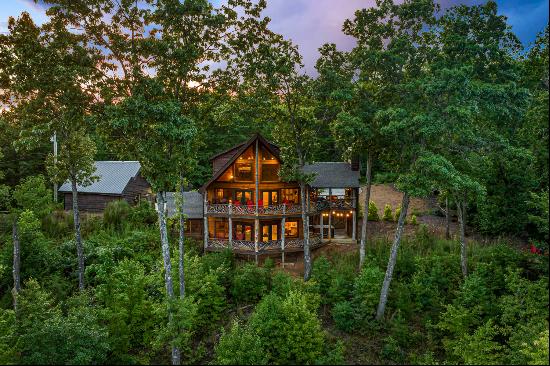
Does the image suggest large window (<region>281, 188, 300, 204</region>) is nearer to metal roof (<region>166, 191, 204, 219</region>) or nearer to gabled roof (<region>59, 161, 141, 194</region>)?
Answer: metal roof (<region>166, 191, 204, 219</region>)

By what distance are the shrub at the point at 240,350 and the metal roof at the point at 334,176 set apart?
47.8 ft

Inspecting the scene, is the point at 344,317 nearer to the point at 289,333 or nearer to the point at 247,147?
the point at 289,333

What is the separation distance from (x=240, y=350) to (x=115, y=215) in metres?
18.3

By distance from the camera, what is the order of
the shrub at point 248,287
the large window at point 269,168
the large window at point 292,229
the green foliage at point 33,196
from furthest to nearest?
the large window at point 292,229 < the large window at point 269,168 < the green foliage at point 33,196 < the shrub at point 248,287

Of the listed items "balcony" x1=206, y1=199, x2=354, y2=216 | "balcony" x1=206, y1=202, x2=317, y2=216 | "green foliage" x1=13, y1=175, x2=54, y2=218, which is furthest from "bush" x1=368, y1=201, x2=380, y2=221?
"green foliage" x1=13, y1=175, x2=54, y2=218

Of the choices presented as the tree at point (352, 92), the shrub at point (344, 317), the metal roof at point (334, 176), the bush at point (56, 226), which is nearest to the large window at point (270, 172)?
the metal roof at point (334, 176)

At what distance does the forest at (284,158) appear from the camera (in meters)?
13.1

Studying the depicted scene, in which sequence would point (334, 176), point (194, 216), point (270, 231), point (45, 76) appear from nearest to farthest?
1. point (45, 76)
2. point (194, 216)
3. point (270, 231)
4. point (334, 176)

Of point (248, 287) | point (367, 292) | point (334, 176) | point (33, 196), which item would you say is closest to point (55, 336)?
point (248, 287)

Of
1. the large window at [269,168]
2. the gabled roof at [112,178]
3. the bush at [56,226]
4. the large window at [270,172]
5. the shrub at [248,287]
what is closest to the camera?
the shrub at [248,287]

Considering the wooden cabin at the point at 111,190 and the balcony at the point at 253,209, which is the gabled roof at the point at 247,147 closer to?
the balcony at the point at 253,209

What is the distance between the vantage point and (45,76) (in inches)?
496

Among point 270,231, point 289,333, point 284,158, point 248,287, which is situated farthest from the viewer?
point 270,231

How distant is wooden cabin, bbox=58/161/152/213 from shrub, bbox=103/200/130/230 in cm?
407
